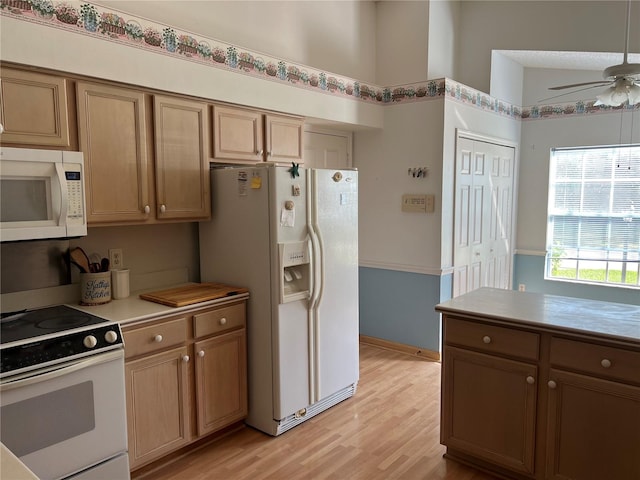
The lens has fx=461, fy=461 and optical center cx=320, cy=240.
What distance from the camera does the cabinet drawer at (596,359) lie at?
76.2 inches

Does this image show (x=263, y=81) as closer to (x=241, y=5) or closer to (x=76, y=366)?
(x=241, y=5)

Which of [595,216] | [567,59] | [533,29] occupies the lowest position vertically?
[595,216]

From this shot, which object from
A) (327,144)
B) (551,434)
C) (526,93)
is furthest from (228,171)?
(526,93)

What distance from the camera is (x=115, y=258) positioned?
279cm

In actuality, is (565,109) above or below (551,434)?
above

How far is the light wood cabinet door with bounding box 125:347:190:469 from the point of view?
7.67 feet

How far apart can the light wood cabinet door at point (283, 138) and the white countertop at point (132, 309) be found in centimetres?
119

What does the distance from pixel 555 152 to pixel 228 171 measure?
4.03 m

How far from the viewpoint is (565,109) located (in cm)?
507

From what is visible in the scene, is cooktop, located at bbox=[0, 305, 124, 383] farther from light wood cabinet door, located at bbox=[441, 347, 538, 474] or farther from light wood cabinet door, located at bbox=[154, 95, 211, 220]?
light wood cabinet door, located at bbox=[441, 347, 538, 474]

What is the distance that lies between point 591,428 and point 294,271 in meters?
1.76

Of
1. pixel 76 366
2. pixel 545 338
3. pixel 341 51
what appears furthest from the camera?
pixel 341 51

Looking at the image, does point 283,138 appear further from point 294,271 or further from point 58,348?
point 58,348

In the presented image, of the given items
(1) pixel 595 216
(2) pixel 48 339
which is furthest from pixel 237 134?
(1) pixel 595 216
